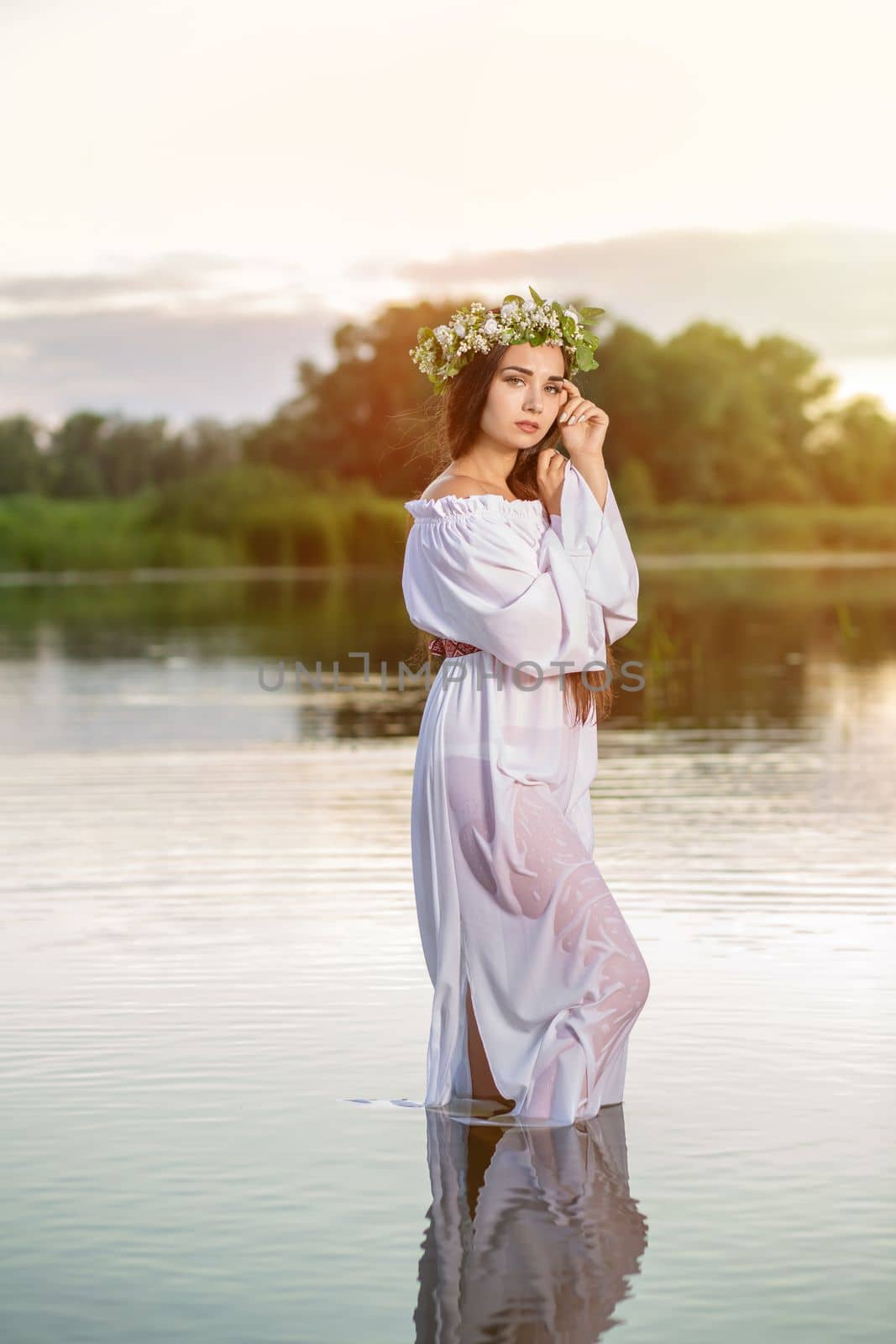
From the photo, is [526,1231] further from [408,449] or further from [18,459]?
[408,449]

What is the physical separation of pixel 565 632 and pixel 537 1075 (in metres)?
1.05

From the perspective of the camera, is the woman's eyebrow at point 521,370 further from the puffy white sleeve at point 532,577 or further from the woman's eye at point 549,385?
the puffy white sleeve at point 532,577

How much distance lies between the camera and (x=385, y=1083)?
5.87 metres

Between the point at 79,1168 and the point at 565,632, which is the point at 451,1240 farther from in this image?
the point at 565,632

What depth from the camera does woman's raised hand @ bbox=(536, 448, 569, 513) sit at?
5.60 m

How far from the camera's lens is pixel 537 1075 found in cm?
546

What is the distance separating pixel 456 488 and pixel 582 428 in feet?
1.11

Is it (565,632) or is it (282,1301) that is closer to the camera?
(282,1301)

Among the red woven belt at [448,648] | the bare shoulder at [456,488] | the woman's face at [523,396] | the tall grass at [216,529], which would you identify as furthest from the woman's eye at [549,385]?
the tall grass at [216,529]

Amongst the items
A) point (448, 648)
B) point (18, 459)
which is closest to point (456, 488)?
point (448, 648)

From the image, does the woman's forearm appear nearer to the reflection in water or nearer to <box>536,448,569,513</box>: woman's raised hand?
<box>536,448,569,513</box>: woman's raised hand

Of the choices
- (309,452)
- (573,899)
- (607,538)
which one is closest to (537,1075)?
(573,899)

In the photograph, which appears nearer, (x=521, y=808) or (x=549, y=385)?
(x=521, y=808)

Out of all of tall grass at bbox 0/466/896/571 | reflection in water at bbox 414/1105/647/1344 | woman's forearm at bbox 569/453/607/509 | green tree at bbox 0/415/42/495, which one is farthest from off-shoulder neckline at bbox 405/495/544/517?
green tree at bbox 0/415/42/495
